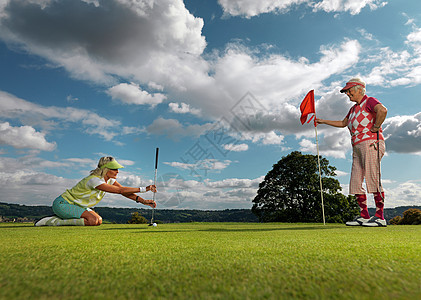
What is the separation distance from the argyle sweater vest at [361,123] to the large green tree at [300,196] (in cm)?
1684

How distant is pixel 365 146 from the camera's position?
6598mm

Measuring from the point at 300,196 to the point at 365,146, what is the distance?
59.3ft

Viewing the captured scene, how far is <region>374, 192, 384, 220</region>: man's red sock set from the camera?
6.56 metres

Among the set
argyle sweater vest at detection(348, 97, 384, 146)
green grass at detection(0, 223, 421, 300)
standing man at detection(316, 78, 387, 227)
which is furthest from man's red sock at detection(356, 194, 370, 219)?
green grass at detection(0, 223, 421, 300)

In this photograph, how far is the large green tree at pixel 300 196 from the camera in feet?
74.8

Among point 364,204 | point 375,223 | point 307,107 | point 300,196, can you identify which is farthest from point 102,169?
point 300,196

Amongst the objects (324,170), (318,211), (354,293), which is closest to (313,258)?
(354,293)

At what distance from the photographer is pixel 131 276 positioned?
152cm

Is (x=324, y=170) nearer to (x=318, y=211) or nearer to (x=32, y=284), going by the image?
(x=318, y=211)

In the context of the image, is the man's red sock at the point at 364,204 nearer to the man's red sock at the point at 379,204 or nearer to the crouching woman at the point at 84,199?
the man's red sock at the point at 379,204

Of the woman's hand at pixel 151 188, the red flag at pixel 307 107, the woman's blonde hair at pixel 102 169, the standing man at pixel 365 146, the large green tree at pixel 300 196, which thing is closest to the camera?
the woman's hand at pixel 151 188

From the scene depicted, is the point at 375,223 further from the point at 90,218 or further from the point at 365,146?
the point at 90,218

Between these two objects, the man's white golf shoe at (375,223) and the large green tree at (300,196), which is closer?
the man's white golf shoe at (375,223)

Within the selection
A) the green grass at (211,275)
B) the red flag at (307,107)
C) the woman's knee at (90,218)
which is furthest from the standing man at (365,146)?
the woman's knee at (90,218)
